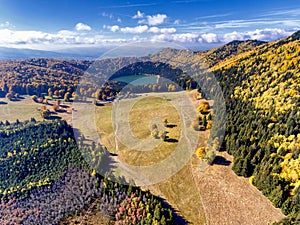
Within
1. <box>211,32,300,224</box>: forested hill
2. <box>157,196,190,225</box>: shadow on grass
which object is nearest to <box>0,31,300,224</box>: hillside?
<box>211,32,300,224</box>: forested hill

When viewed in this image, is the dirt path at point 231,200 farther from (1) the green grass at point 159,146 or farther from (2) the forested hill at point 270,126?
(1) the green grass at point 159,146

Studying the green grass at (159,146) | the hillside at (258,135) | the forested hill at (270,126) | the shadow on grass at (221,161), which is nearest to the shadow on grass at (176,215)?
the green grass at (159,146)

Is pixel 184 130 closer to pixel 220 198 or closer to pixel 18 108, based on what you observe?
pixel 220 198

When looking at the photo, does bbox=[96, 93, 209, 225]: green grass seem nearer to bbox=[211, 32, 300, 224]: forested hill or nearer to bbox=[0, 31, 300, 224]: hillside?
bbox=[0, 31, 300, 224]: hillside

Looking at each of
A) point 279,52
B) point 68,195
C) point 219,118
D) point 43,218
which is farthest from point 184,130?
point 279,52

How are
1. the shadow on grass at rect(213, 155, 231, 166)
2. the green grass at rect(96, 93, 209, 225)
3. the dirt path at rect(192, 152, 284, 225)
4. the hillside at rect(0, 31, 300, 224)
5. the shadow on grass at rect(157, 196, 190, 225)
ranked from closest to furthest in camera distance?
the dirt path at rect(192, 152, 284, 225) → the shadow on grass at rect(157, 196, 190, 225) → the hillside at rect(0, 31, 300, 224) → the green grass at rect(96, 93, 209, 225) → the shadow on grass at rect(213, 155, 231, 166)

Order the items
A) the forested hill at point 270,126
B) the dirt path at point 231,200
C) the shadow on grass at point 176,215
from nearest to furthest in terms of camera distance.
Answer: the dirt path at point 231,200, the shadow on grass at point 176,215, the forested hill at point 270,126

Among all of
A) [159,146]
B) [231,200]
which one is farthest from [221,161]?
[159,146]
